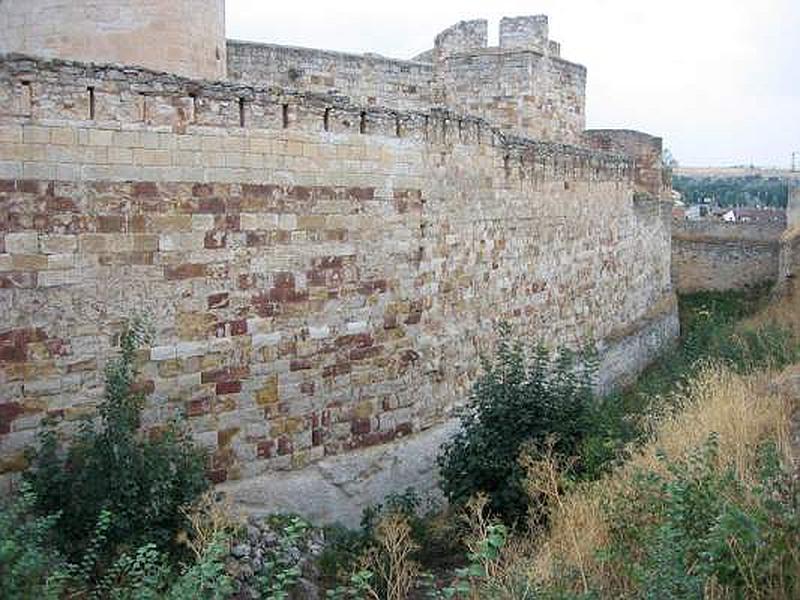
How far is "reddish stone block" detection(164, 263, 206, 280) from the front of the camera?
7160 millimetres

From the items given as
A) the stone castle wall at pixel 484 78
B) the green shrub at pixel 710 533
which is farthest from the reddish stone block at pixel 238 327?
the stone castle wall at pixel 484 78

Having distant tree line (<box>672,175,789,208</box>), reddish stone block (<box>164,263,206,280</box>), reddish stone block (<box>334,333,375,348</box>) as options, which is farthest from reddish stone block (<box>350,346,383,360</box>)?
distant tree line (<box>672,175,789,208</box>)

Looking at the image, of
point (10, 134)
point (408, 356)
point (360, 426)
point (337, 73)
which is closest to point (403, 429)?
point (360, 426)

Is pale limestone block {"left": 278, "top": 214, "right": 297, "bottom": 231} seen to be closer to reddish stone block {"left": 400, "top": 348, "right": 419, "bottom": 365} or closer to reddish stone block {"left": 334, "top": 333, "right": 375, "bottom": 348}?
reddish stone block {"left": 334, "top": 333, "right": 375, "bottom": 348}

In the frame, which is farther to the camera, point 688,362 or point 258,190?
point 688,362

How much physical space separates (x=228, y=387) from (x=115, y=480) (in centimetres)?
150

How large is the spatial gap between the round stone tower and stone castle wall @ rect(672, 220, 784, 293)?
1948 cm

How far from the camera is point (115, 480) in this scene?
249 inches

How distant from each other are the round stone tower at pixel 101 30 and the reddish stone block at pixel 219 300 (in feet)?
9.79

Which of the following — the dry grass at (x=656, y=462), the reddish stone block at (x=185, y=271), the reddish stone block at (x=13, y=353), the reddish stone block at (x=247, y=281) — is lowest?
the dry grass at (x=656, y=462)

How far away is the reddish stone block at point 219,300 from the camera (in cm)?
746

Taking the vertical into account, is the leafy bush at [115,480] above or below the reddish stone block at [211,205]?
below

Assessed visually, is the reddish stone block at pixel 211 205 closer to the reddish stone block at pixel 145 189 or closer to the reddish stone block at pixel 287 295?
the reddish stone block at pixel 145 189

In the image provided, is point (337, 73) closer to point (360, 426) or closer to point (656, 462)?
point (360, 426)
